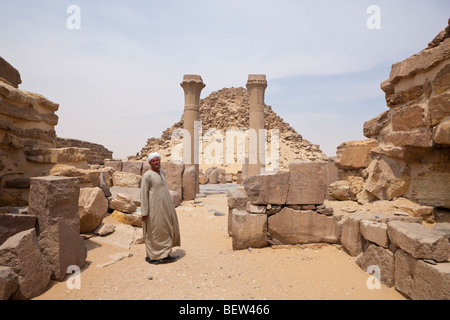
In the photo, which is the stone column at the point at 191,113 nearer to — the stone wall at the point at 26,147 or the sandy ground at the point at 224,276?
the stone wall at the point at 26,147

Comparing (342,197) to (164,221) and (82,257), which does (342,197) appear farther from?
(82,257)

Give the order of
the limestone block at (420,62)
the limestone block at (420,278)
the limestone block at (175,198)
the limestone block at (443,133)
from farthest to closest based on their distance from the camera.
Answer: the limestone block at (175,198)
the limestone block at (420,62)
the limestone block at (443,133)
the limestone block at (420,278)

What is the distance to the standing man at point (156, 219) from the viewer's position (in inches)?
169

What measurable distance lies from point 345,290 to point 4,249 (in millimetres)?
3857

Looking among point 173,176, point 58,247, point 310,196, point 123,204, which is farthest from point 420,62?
point 173,176

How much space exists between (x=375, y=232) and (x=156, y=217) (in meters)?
3.15

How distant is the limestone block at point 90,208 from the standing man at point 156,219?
1180mm

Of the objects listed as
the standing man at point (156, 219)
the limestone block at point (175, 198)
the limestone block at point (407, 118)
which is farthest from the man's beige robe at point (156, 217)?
the limestone block at point (175, 198)

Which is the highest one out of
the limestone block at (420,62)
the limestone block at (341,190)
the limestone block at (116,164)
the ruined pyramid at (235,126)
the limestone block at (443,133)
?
the ruined pyramid at (235,126)

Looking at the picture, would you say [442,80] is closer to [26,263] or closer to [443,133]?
[443,133]

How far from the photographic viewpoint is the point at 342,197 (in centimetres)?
613

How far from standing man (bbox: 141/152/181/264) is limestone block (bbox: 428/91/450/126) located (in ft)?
14.1

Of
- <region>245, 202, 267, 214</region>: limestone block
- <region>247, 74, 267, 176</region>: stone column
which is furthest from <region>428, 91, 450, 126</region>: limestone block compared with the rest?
<region>247, 74, 267, 176</region>: stone column

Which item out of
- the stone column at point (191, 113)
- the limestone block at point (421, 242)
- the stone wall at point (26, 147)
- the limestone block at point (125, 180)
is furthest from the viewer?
the stone column at point (191, 113)
